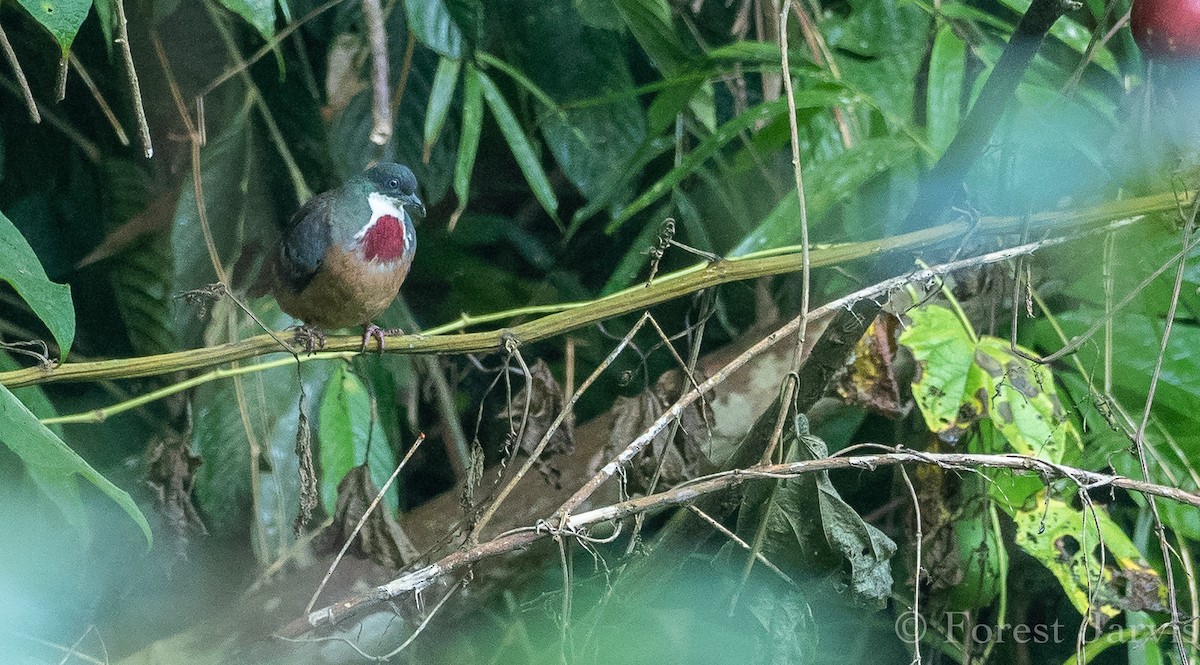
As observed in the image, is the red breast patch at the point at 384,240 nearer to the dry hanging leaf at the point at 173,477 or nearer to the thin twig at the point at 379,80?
the thin twig at the point at 379,80

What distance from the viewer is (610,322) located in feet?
6.44

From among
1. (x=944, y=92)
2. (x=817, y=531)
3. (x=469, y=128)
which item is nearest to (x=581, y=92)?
(x=469, y=128)

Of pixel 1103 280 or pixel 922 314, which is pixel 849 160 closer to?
pixel 922 314

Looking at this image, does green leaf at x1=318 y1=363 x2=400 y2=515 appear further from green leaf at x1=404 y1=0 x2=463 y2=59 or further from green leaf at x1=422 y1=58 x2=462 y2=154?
green leaf at x1=404 y1=0 x2=463 y2=59

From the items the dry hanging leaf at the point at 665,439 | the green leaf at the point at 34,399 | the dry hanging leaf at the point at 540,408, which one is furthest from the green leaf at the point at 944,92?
the green leaf at the point at 34,399

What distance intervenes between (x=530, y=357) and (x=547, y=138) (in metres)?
0.46

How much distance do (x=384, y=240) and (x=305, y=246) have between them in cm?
13

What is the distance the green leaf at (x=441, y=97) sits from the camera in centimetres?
167

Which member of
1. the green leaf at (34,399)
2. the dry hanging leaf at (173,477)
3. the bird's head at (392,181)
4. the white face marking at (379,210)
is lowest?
the dry hanging leaf at (173,477)

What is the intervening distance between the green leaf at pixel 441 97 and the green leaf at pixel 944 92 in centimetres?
77

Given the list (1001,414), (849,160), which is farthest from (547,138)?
(1001,414)

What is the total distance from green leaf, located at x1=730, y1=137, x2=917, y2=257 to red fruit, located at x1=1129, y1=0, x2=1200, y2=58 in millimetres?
410

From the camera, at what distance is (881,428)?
1729 mm

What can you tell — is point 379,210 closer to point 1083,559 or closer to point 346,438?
point 346,438
